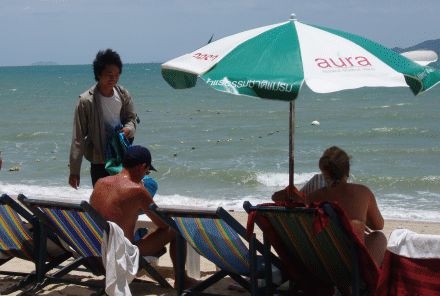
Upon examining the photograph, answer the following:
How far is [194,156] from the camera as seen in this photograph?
17.8m

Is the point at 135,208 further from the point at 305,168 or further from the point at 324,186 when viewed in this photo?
the point at 305,168

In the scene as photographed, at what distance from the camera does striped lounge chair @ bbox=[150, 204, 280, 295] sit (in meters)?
4.30

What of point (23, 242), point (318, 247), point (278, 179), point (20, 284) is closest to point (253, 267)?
point (318, 247)

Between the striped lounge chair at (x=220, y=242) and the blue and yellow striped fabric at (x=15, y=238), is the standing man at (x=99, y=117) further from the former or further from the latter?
the striped lounge chair at (x=220, y=242)

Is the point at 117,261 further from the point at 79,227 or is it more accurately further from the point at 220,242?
the point at 220,242

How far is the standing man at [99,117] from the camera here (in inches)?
216

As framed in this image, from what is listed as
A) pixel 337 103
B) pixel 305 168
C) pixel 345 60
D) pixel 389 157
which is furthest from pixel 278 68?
pixel 337 103

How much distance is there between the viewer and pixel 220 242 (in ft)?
14.8

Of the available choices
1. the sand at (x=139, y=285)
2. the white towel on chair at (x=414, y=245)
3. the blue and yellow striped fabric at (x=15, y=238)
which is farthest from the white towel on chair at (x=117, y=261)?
the white towel on chair at (x=414, y=245)

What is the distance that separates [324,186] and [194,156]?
1335 centimetres

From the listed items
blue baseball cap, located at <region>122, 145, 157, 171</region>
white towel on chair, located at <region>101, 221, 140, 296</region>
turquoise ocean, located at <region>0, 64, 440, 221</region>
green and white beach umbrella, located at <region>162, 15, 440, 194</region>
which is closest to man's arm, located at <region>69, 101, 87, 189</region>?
blue baseball cap, located at <region>122, 145, 157, 171</region>

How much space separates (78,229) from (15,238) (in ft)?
1.93

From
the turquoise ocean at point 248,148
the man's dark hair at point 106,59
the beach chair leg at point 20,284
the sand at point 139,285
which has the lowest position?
the turquoise ocean at point 248,148

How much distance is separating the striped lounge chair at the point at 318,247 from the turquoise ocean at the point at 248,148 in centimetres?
337
